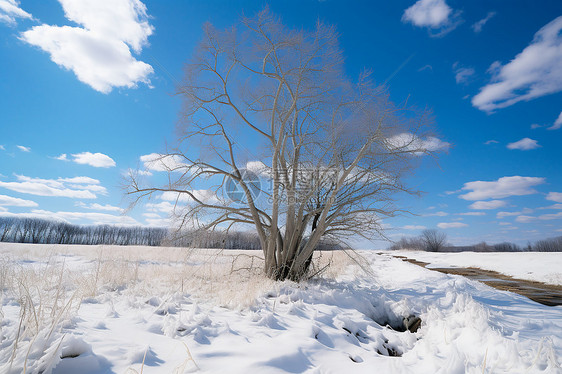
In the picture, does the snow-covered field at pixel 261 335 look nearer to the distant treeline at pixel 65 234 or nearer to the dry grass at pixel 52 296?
the dry grass at pixel 52 296

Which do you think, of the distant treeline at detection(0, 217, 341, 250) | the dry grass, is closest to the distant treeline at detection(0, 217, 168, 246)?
the distant treeline at detection(0, 217, 341, 250)

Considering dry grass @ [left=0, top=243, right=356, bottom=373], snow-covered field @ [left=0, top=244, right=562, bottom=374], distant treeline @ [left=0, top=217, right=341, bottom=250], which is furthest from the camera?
distant treeline @ [left=0, top=217, right=341, bottom=250]

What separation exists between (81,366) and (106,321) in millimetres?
1528

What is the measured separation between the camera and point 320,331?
13.6 feet

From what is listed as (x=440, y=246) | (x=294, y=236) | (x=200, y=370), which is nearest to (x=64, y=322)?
(x=200, y=370)

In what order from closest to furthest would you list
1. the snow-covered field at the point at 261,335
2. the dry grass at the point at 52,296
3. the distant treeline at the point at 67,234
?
the dry grass at the point at 52,296
the snow-covered field at the point at 261,335
the distant treeline at the point at 67,234

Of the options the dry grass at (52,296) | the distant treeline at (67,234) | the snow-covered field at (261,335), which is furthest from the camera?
the distant treeline at (67,234)

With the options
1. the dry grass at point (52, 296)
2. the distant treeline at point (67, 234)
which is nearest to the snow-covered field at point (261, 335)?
the dry grass at point (52, 296)

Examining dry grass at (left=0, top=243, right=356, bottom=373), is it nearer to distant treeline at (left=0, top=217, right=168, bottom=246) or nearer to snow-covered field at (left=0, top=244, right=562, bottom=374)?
snow-covered field at (left=0, top=244, right=562, bottom=374)

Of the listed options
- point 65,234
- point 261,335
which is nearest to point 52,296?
point 261,335

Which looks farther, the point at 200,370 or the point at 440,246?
the point at 440,246

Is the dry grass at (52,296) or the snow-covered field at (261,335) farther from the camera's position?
the snow-covered field at (261,335)

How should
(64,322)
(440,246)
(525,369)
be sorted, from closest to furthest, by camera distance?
(525,369) → (64,322) → (440,246)

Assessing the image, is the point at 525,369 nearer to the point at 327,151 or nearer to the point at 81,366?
the point at 81,366
